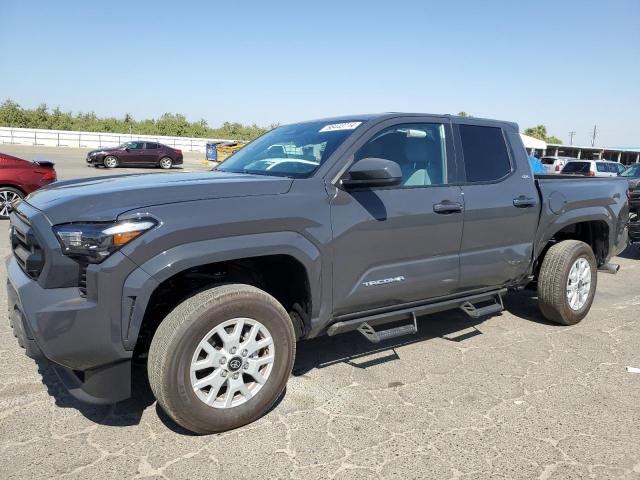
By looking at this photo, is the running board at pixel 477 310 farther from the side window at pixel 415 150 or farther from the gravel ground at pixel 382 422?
the side window at pixel 415 150

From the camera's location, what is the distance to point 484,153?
4.18m

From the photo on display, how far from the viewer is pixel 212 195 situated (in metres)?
2.81

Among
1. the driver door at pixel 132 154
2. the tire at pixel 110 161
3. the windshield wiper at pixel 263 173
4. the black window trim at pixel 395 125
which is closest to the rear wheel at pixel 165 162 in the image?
the driver door at pixel 132 154

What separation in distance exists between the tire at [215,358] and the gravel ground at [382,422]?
0.15 m

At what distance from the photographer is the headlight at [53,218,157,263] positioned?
8.13 ft

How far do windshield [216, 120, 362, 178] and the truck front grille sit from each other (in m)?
1.47

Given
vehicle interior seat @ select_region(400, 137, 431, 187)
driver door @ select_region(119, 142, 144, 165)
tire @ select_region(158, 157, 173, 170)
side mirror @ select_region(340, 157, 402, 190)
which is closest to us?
side mirror @ select_region(340, 157, 402, 190)

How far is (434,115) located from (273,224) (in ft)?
5.82

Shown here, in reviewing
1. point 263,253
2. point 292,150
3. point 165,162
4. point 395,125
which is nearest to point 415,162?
point 395,125

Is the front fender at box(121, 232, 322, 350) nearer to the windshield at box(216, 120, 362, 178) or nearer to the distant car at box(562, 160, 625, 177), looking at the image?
the windshield at box(216, 120, 362, 178)

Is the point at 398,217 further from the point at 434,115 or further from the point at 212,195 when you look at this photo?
the point at 212,195

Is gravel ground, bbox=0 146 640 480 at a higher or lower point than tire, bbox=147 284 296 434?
lower

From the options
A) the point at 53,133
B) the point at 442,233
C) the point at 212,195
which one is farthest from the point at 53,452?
the point at 53,133

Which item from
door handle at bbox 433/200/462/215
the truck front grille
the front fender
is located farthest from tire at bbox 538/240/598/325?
the truck front grille
